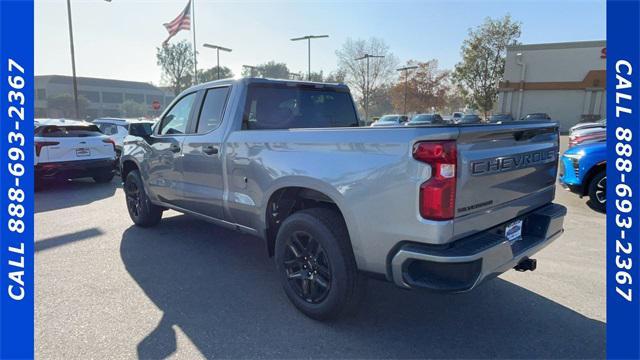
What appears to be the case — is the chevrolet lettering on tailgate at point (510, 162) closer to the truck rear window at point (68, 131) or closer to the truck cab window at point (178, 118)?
the truck cab window at point (178, 118)

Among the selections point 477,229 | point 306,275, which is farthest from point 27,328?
point 477,229

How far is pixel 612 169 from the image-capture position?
92.2 inches

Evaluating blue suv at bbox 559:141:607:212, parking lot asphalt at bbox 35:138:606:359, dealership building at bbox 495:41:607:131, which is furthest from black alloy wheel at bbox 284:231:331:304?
dealership building at bbox 495:41:607:131

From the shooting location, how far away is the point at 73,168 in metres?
8.73

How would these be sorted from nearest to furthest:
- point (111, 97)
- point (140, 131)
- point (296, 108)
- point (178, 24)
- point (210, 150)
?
1. point (210, 150)
2. point (296, 108)
3. point (140, 131)
4. point (178, 24)
5. point (111, 97)

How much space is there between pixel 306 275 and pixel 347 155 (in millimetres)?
1057

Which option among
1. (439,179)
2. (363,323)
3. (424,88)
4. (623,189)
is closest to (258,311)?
(363,323)

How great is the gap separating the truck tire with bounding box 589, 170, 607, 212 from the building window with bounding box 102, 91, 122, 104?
343ft

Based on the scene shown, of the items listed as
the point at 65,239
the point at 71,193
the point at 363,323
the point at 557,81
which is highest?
the point at 557,81

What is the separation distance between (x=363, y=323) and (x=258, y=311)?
2.86 ft

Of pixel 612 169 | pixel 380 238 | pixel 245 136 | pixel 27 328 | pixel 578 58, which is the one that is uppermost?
pixel 578 58

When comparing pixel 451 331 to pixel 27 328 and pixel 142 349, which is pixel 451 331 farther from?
pixel 27 328

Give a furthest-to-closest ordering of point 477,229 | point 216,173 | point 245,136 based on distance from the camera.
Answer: point 216,173 → point 245,136 → point 477,229

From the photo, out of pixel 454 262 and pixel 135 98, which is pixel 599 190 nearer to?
pixel 454 262
